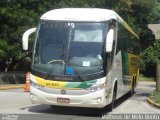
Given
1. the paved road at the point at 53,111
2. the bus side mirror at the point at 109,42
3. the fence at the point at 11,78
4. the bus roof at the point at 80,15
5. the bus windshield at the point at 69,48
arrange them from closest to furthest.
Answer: the paved road at the point at 53,111 → the bus side mirror at the point at 109,42 → the bus windshield at the point at 69,48 → the bus roof at the point at 80,15 → the fence at the point at 11,78

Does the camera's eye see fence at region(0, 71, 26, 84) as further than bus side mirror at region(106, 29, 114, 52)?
Yes

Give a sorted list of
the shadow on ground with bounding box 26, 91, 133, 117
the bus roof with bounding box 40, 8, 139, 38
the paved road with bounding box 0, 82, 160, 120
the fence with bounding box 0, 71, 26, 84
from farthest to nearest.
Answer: the fence with bounding box 0, 71, 26, 84 < the shadow on ground with bounding box 26, 91, 133, 117 < the bus roof with bounding box 40, 8, 139, 38 < the paved road with bounding box 0, 82, 160, 120

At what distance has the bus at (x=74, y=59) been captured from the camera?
13930 mm

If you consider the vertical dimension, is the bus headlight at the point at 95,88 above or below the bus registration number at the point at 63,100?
above

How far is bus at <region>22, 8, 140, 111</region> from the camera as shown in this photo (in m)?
13.9

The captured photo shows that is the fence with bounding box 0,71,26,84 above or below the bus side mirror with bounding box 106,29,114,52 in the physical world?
below

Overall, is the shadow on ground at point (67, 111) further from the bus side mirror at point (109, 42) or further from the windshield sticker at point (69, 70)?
the bus side mirror at point (109, 42)

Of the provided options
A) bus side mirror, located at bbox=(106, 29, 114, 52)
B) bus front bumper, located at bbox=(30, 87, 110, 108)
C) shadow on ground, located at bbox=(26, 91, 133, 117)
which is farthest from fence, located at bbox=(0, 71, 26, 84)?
bus side mirror, located at bbox=(106, 29, 114, 52)

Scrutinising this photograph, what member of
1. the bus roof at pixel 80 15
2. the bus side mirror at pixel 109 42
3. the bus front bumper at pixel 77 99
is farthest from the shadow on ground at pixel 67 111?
the bus roof at pixel 80 15

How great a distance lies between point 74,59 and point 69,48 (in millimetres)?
425

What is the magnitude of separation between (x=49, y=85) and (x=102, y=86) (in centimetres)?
163

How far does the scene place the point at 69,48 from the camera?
1438 centimetres

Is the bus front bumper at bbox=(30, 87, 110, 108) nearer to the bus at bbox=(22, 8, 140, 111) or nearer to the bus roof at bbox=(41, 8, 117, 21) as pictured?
the bus at bbox=(22, 8, 140, 111)

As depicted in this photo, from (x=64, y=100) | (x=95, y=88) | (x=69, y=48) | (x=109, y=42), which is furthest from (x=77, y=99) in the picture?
(x=109, y=42)
